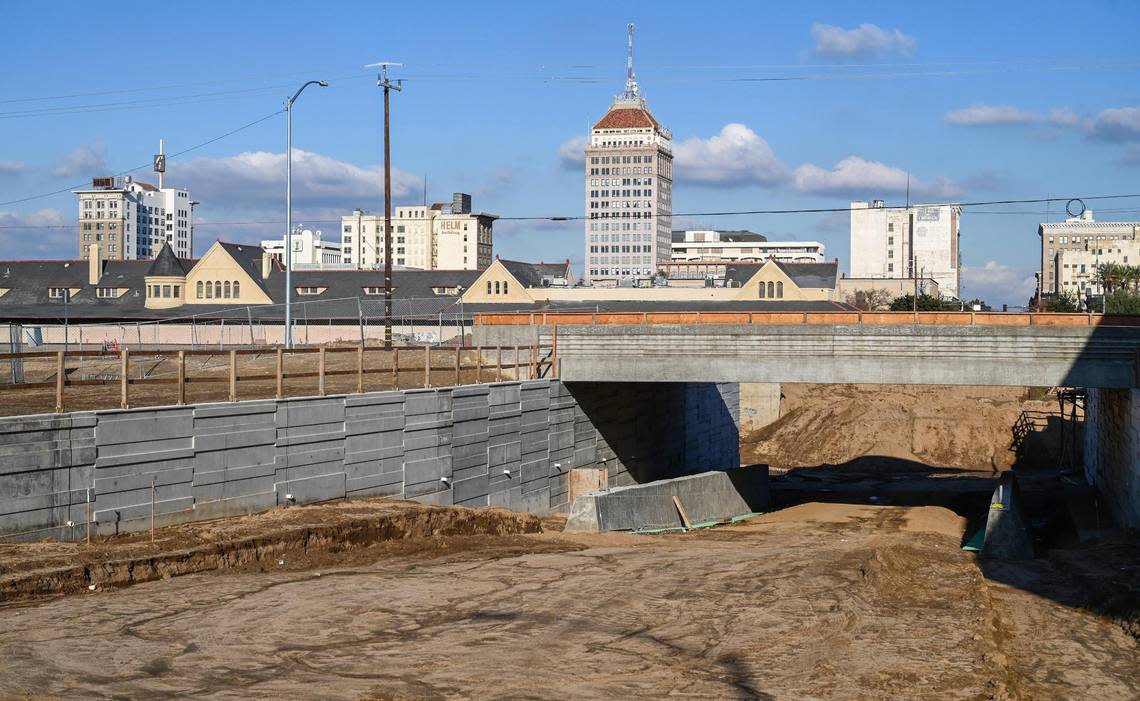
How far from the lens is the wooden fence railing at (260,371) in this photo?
2553 centimetres

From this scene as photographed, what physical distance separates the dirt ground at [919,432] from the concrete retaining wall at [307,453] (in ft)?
98.9

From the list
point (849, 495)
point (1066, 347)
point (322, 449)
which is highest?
point (1066, 347)

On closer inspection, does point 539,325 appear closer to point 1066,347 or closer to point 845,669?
point 1066,347

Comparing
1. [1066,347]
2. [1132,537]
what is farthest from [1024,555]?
[1066,347]

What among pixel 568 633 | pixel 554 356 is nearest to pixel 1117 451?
pixel 554 356

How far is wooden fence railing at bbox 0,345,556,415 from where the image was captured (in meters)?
25.5

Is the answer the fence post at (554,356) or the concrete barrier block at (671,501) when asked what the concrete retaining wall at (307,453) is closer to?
the fence post at (554,356)

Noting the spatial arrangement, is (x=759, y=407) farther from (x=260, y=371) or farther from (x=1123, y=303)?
(x=260, y=371)

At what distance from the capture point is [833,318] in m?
40.1

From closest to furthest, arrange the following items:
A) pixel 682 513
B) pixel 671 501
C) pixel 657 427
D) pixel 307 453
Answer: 1. pixel 307 453
2. pixel 682 513
3. pixel 671 501
4. pixel 657 427

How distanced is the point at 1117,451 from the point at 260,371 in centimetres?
3377

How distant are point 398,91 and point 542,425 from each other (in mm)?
17730

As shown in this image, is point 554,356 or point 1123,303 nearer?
point 554,356

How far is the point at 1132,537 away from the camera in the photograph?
3109 cm
